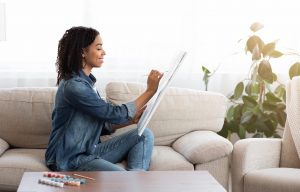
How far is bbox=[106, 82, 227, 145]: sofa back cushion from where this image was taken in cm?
380

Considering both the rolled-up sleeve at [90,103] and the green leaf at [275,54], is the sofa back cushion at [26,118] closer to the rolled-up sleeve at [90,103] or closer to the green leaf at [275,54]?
the rolled-up sleeve at [90,103]

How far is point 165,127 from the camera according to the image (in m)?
3.81

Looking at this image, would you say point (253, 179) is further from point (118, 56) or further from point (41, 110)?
point (118, 56)

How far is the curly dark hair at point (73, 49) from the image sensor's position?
3.22 metres

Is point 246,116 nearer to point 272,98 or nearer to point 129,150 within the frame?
point 272,98

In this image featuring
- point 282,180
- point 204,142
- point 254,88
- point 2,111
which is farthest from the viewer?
point 254,88

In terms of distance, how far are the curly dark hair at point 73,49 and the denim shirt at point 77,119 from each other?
0.04 m

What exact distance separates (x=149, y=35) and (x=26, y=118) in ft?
3.84

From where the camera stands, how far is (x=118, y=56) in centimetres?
445

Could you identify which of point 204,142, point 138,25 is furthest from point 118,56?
point 204,142

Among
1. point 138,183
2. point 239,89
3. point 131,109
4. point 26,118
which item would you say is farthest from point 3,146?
point 239,89

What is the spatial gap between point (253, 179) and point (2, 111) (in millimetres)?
1524

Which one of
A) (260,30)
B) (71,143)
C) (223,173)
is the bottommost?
(223,173)

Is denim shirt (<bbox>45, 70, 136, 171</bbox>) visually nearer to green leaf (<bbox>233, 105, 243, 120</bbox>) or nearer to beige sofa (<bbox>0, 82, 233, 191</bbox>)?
beige sofa (<bbox>0, 82, 233, 191</bbox>)
